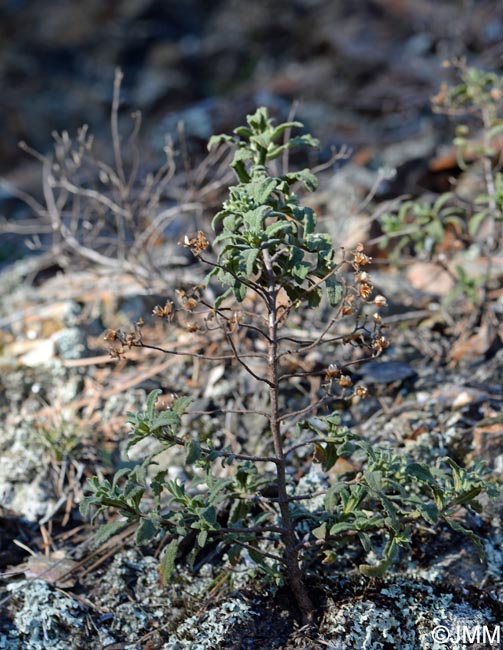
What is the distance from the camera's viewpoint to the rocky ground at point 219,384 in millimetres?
2283

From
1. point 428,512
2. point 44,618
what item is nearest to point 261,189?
point 428,512

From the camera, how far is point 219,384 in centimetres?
331

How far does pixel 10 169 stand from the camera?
7645 millimetres

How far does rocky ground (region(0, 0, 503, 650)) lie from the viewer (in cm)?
228

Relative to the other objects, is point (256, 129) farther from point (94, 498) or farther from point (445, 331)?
point (445, 331)

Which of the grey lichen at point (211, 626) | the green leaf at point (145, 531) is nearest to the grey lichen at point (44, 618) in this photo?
the grey lichen at point (211, 626)

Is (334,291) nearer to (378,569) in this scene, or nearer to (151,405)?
(151,405)

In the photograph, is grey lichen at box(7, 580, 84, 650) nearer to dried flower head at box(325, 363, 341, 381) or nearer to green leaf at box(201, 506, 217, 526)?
green leaf at box(201, 506, 217, 526)

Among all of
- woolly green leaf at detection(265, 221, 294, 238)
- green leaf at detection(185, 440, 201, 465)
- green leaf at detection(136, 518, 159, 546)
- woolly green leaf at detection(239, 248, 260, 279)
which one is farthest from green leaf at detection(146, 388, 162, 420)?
woolly green leaf at detection(265, 221, 294, 238)

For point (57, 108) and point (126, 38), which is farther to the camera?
point (126, 38)

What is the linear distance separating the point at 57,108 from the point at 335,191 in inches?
182

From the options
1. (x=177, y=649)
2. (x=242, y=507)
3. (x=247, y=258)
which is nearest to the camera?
(x=247, y=258)

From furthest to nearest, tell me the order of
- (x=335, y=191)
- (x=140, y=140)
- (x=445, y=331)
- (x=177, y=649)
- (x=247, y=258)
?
(x=140, y=140) → (x=335, y=191) → (x=445, y=331) → (x=177, y=649) → (x=247, y=258)

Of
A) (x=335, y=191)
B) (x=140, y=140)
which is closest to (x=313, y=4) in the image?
(x=140, y=140)
